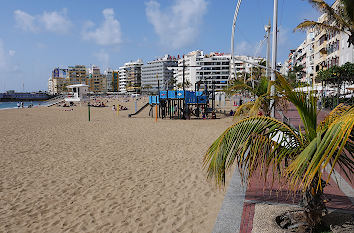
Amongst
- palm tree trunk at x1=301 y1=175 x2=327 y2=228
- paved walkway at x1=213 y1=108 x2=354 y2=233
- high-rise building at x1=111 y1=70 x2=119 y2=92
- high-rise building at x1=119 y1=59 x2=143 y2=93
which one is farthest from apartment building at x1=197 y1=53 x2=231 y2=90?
palm tree trunk at x1=301 y1=175 x2=327 y2=228

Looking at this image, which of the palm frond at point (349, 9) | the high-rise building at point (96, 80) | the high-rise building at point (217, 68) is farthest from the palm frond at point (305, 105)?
the high-rise building at point (96, 80)

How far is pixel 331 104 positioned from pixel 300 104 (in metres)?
26.2

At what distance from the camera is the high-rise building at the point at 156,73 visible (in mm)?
152500

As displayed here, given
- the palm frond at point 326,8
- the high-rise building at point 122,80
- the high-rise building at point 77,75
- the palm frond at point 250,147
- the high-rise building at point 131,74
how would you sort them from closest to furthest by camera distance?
1. the palm frond at point 250,147
2. the palm frond at point 326,8
3. the high-rise building at point 131,74
4. the high-rise building at point 77,75
5. the high-rise building at point 122,80

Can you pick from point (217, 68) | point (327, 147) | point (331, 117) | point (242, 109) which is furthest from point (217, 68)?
point (327, 147)

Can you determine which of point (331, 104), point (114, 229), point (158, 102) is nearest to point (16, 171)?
point (114, 229)

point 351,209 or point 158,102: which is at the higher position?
point 158,102

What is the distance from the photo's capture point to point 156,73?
6147 inches

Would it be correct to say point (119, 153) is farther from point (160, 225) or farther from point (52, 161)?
point (160, 225)

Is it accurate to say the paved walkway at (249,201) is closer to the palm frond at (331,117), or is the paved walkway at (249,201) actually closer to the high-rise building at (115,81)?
the palm frond at (331,117)

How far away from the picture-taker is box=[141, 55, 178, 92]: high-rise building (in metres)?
152

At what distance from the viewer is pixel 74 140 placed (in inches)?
535

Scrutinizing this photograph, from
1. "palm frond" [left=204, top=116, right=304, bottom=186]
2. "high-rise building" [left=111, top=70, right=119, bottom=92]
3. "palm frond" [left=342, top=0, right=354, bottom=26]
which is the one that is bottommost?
"palm frond" [left=204, top=116, right=304, bottom=186]

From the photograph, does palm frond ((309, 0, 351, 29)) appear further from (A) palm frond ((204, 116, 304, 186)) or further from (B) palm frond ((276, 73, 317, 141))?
(A) palm frond ((204, 116, 304, 186))
